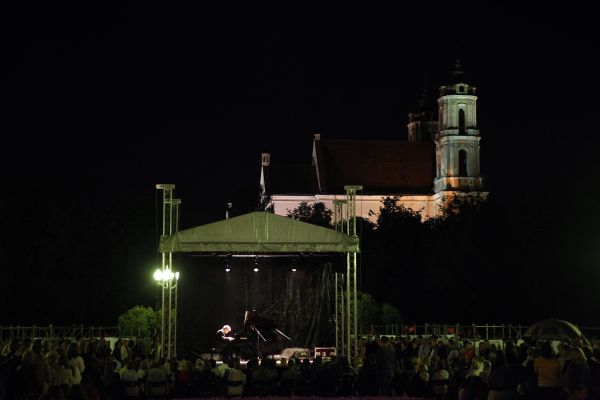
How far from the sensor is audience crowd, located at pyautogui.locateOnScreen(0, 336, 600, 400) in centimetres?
1242

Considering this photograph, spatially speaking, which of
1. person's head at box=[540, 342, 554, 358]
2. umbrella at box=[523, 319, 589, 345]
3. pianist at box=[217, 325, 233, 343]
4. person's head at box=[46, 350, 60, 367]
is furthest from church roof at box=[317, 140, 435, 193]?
person's head at box=[540, 342, 554, 358]

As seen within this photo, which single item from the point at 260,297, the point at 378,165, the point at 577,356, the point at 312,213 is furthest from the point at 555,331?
the point at 378,165

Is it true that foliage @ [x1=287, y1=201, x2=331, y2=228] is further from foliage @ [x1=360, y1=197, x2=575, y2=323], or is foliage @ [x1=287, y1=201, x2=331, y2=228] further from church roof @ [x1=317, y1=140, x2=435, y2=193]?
foliage @ [x1=360, y1=197, x2=575, y2=323]

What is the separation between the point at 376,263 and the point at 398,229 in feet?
25.0

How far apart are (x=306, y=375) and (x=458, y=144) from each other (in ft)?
225

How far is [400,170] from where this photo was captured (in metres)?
86.0

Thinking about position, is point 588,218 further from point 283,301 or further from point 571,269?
point 283,301

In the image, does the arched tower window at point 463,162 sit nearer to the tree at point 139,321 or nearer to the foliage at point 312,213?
the foliage at point 312,213

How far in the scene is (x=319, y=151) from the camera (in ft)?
279

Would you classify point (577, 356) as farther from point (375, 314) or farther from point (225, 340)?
point (375, 314)

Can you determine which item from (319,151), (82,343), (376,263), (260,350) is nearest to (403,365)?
(82,343)

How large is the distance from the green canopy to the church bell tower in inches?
2447

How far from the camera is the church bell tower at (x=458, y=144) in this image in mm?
82875

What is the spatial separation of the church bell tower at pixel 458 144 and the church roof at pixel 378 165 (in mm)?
1723
